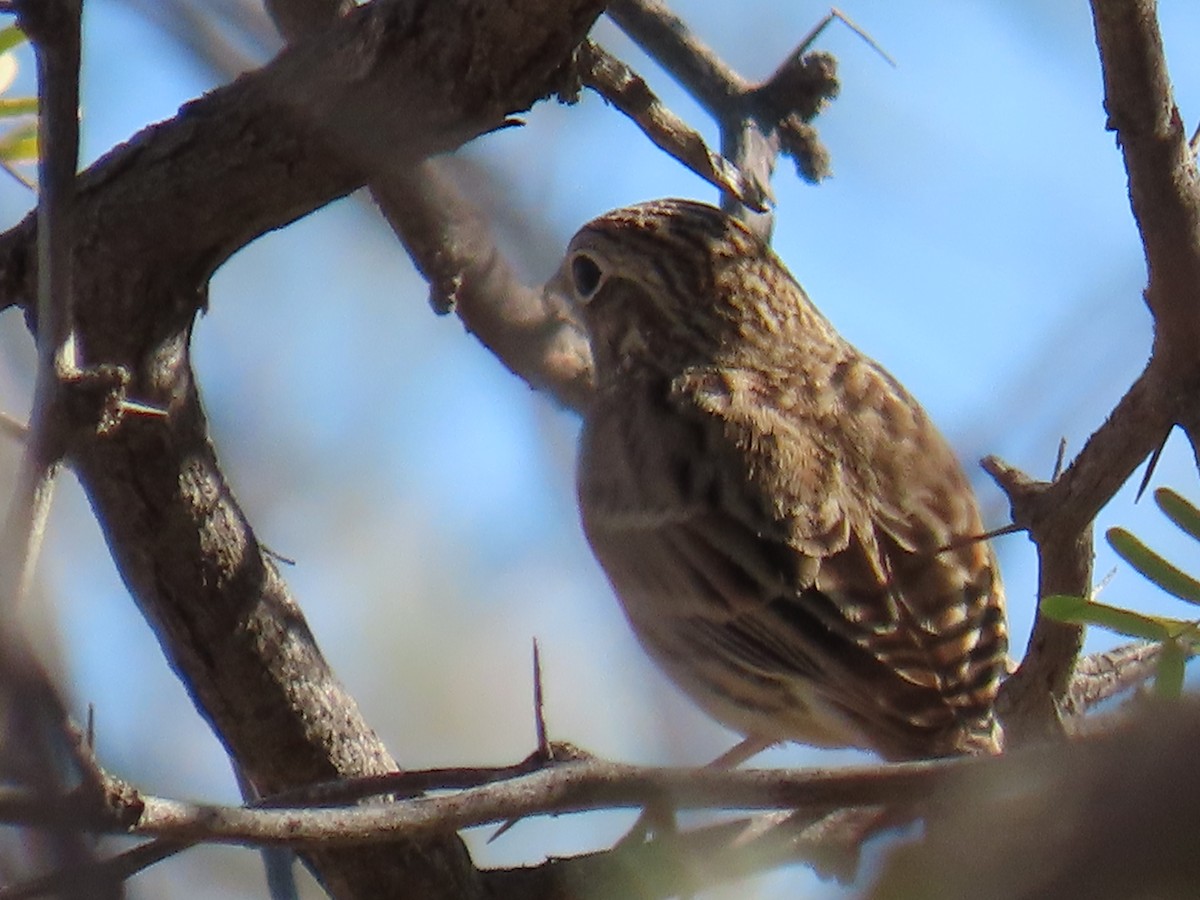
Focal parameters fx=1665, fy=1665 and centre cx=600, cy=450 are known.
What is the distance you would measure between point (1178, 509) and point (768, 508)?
1.97m

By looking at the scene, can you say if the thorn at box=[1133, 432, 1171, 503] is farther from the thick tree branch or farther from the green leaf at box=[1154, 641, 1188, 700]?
the thick tree branch

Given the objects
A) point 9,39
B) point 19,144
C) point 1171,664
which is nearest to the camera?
point 1171,664

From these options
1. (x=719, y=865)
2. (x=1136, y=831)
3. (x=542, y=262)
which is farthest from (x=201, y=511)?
(x=1136, y=831)

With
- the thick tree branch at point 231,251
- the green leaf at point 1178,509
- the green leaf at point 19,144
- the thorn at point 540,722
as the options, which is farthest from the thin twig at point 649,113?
the green leaf at point 1178,509

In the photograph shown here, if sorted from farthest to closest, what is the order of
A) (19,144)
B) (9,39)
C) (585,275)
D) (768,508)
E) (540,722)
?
(585,275)
(768,508)
(19,144)
(9,39)
(540,722)

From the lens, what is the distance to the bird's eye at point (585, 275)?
5594 mm

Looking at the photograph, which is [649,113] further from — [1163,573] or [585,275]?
[1163,573]

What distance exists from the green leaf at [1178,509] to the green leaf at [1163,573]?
0.06 m

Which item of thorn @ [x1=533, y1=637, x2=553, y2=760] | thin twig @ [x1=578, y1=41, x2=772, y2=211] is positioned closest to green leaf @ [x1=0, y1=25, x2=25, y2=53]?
thin twig @ [x1=578, y1=41, x2=772, y2=211]

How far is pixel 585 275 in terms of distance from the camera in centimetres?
565

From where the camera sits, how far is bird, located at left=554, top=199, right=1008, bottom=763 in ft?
13.1

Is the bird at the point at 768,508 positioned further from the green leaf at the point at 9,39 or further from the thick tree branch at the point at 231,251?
the green leaf at the point at 9,39

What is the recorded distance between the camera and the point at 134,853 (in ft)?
7.02

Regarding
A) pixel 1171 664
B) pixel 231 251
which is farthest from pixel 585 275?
pixel 1171 664
